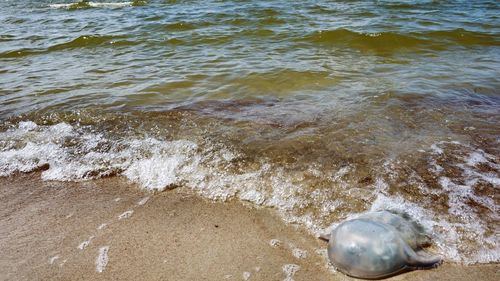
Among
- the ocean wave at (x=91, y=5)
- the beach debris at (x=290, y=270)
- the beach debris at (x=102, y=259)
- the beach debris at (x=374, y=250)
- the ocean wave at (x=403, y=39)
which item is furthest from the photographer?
the ocean wave at (x=91, y=5)

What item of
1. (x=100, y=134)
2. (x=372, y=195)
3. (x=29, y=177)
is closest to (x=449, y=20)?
(x=372, y=195)

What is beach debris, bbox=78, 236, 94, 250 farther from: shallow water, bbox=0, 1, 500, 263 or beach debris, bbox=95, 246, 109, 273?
shallow water, bbox=0, 1, 500, 263

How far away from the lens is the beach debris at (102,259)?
2.57m

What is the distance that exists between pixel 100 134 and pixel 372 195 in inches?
118

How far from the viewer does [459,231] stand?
2703mm

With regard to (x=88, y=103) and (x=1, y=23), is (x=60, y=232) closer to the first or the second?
(x=88, y=103)

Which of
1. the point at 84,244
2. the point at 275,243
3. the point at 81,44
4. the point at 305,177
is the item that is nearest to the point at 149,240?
the point at 84,244

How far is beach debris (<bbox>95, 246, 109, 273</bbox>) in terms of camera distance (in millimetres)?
2568

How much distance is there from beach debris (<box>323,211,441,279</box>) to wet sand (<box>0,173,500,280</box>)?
8 centimetres

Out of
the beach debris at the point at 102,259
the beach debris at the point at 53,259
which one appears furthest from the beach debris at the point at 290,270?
the beach debris at the point at 53,259

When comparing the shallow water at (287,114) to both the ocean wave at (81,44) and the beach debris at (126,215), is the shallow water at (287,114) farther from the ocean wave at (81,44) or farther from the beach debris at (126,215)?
the beach debris at (126,215)

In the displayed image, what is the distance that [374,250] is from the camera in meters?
2.30

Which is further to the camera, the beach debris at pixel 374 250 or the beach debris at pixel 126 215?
the beach debris at pixel 126 215

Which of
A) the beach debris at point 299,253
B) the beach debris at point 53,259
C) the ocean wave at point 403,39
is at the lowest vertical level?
the beach debris at point 299,253
